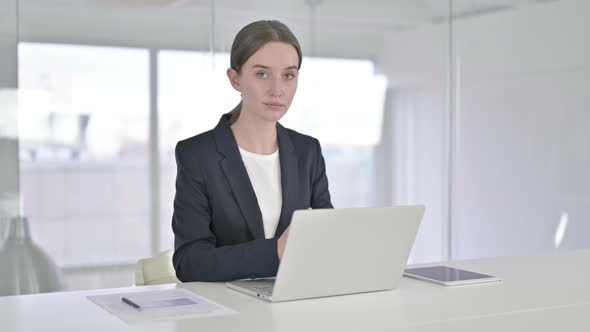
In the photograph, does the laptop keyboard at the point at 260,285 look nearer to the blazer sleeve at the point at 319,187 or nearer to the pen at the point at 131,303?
the pen at the point at 131,303

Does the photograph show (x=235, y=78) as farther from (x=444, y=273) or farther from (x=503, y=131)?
(x=503, y=131)

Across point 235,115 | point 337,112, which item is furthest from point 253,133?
point 337,112

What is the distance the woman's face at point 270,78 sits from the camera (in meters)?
2.77

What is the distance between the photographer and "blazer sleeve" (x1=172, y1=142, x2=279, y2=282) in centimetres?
248

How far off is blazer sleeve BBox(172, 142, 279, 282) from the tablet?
1.61 ft

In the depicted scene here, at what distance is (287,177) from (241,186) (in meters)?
0.19

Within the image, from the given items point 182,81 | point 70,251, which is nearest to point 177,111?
point 182,81

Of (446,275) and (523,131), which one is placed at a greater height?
(523,131)

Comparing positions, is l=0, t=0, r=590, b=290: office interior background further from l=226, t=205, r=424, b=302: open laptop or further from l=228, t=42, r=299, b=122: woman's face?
l=226, t=205, r=424, b=302: open laptop

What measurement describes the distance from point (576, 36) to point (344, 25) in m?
1.65

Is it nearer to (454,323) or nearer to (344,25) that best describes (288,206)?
(454,323)

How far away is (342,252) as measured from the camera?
87.4 inches

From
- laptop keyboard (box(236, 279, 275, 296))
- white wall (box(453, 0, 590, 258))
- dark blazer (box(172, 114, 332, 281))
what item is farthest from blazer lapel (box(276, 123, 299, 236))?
white wall (box(453, 0, 590, 258))

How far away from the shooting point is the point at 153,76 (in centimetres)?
490
